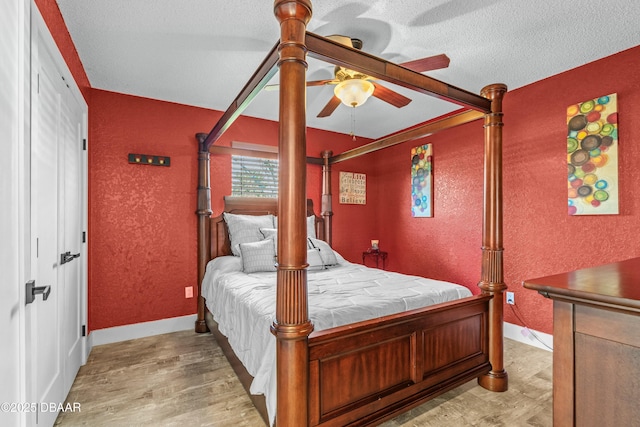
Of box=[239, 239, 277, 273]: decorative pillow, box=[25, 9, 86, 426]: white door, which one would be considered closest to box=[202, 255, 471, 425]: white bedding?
box=[239, 239, 277, 273]: decorative pillow

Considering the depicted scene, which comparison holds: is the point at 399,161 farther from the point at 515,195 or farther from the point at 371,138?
the point at 515,195

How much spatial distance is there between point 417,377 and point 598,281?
112cm

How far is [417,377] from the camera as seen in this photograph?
1.75m

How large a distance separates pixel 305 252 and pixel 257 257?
1598 millimetres

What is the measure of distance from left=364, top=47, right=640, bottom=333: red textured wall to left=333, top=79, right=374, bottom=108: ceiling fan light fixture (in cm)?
174

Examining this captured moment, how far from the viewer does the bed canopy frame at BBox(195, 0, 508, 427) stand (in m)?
1.28

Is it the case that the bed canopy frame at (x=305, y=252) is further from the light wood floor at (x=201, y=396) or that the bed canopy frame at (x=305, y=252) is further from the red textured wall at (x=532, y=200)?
the red textured wall at (x=532, y=200)

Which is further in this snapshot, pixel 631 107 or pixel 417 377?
pixel 631 107

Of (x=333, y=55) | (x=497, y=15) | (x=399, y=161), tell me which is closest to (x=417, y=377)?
(x=333, y=55)

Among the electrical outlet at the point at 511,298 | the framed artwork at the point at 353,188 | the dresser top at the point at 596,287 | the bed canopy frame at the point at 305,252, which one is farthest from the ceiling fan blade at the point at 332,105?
the electrical outlet at the point at 511,298

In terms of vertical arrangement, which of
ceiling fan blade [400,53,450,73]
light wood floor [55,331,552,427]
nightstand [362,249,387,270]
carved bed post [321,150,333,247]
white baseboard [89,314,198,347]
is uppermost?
ceiling fan blade [400,53,450,73]

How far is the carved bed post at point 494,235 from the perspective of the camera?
2047mm

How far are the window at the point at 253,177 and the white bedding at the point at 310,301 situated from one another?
1.11 metres

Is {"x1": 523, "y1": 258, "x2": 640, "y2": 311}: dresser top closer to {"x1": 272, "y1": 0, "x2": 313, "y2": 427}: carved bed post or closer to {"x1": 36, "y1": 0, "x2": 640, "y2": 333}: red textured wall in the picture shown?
{"x1": 272, "y1": 0, "x2": 313, "y2": 427}: carved bed post
